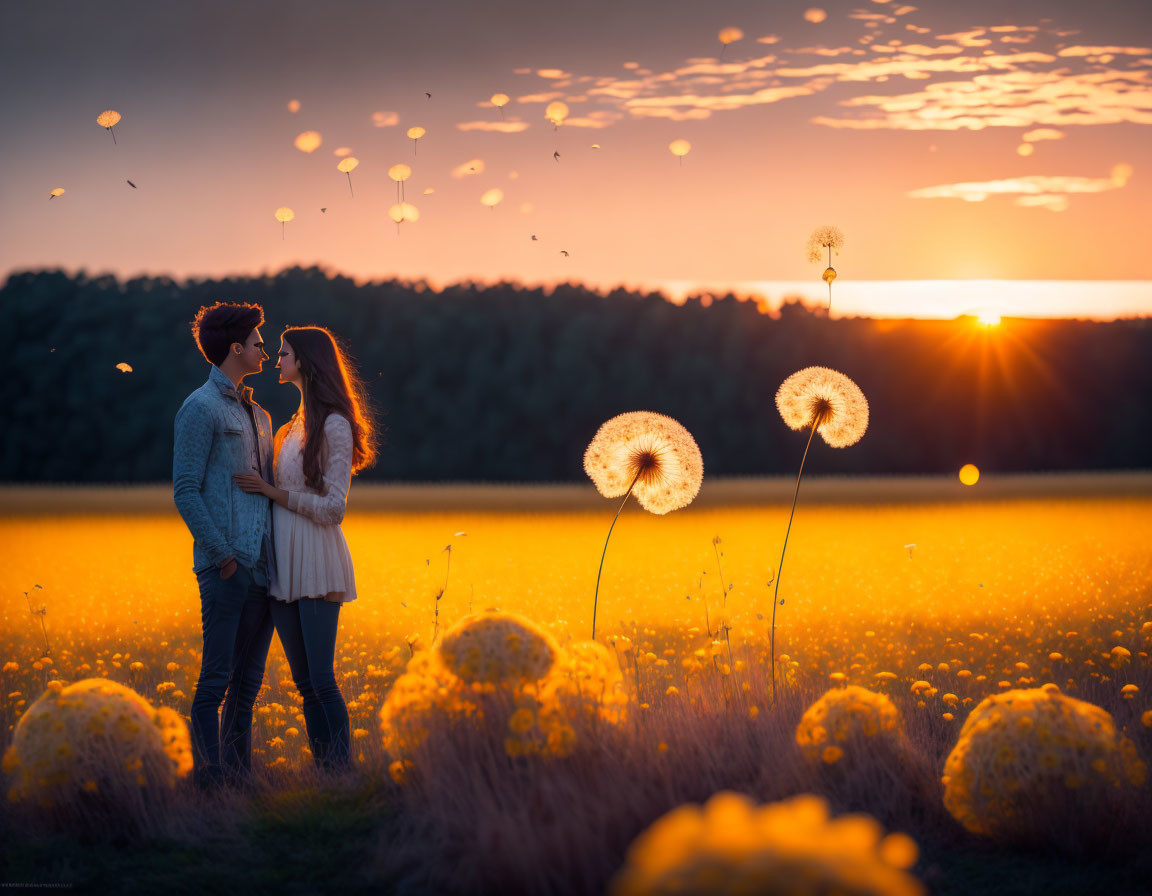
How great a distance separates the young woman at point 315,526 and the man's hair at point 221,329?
0.77 ft

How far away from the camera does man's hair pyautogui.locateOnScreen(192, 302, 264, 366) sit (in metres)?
5.37

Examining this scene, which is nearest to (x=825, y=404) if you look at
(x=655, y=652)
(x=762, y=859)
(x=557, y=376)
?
(x=655, y=652)

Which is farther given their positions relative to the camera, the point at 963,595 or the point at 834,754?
the point at 963,595

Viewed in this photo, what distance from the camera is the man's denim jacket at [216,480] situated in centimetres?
504

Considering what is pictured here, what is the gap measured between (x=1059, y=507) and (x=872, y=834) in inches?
1097

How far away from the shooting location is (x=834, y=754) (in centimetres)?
461

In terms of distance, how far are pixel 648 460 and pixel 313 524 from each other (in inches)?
83.3

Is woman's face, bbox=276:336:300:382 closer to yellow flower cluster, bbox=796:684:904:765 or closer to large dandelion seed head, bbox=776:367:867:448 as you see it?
large dandelion seed head, bbox=776:367:867:448

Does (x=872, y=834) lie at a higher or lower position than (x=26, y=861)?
higher

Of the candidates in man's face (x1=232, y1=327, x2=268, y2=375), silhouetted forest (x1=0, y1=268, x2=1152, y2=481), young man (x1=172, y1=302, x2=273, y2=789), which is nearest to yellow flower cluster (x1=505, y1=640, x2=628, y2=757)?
young man (x1=172, y1=302, x2=273, y2=789)

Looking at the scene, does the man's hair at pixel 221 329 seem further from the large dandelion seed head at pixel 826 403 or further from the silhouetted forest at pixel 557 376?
the silhouetted forest at pixel 557 376

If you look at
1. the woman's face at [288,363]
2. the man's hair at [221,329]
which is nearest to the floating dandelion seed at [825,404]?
the woman's face at [288,363]

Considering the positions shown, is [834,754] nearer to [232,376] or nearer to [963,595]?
[232,376]

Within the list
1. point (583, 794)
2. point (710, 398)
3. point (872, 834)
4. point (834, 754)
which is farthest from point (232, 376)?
point (710, 398)
